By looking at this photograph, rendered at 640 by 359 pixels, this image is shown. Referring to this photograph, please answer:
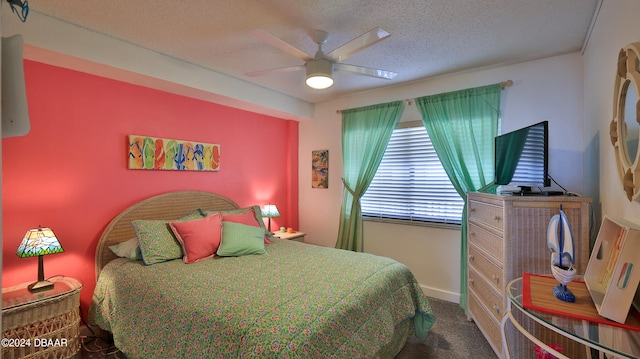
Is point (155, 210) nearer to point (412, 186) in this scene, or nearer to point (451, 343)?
point (412, 186)

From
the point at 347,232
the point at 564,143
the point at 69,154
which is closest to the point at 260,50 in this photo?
the point at 69,154

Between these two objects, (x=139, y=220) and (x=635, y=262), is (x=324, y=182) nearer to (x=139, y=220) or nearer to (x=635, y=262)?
(x=139, y=220)

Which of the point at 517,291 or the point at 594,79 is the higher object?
the point at 594,79

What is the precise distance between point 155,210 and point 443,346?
9.63ft

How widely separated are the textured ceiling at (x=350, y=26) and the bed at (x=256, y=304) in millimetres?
1638

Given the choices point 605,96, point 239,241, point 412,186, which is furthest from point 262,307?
point 605,96

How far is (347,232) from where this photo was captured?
3.89 metres

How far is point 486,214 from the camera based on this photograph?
241 cm

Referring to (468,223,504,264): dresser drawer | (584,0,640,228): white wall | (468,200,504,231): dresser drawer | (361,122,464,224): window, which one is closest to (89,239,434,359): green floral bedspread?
(468,223,504,264): dresser drawer

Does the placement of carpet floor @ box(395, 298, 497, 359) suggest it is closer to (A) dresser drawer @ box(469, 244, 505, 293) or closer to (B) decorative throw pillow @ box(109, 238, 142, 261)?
(A) dresser drawer @ box(469, 244, 505, 293)

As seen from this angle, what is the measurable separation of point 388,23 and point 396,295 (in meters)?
2.01

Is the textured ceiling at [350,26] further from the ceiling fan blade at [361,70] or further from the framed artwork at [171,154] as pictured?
the framed artwork at [171,154]

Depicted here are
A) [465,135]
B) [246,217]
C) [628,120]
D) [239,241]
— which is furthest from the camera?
[246,217]

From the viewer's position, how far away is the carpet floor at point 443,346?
2293mm
